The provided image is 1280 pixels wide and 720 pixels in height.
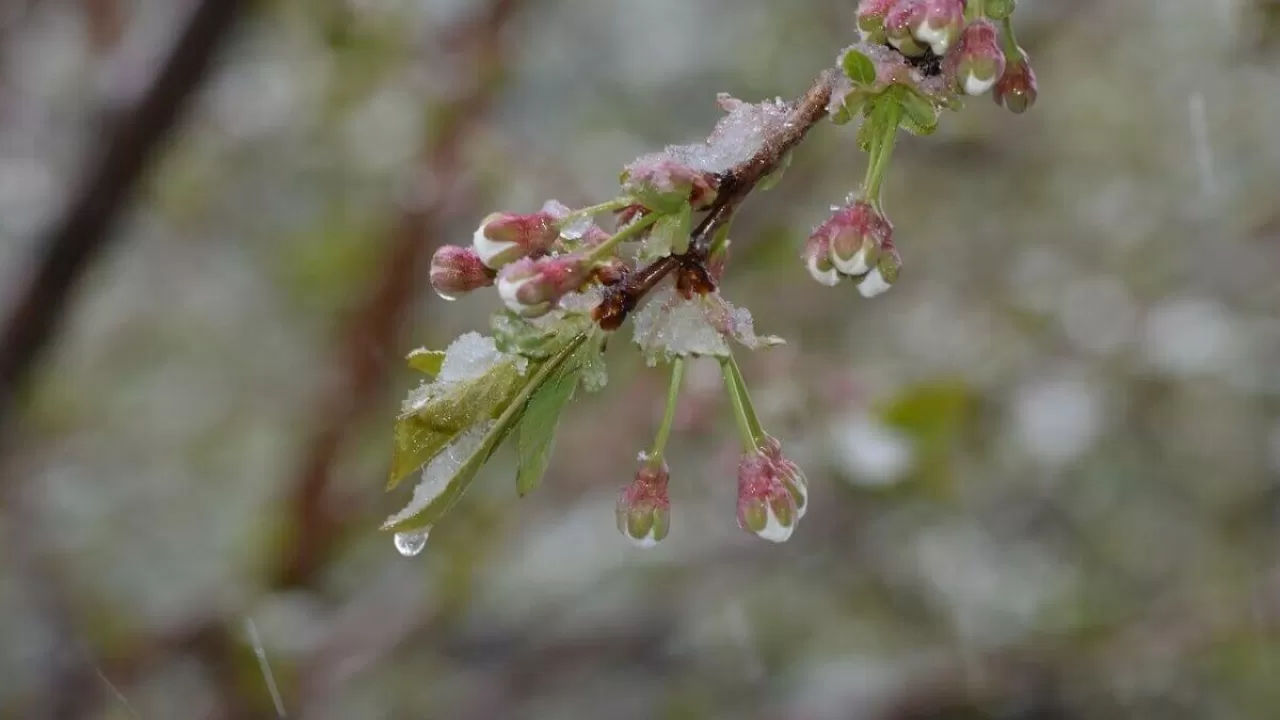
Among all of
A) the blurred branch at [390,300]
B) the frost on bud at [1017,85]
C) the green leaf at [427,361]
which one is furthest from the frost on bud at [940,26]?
the blurred branch at [390,300]

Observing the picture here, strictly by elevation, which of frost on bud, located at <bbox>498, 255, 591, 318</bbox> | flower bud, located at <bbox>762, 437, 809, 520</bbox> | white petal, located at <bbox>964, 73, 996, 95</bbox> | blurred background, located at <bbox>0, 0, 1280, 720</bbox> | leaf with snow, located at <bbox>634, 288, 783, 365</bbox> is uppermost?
white petal, located at <bbox>964, 73, 996, 95</bbox>

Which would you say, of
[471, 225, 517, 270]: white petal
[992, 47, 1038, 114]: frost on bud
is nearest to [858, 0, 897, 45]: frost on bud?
[992, 47, 1038, 114]: frost on bud

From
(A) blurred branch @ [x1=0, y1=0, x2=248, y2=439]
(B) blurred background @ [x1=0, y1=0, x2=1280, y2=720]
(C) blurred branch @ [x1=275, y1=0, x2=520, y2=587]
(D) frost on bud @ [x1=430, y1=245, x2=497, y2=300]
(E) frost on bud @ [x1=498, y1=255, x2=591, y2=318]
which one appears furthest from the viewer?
(C) blurred branch @ [x1=275, y1=0, x2=520, y2=587]

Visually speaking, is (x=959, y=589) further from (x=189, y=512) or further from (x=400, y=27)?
(x=189, y=512)

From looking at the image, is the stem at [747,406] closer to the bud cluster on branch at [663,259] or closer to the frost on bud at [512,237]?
the bud cluster on branch at [663,259]

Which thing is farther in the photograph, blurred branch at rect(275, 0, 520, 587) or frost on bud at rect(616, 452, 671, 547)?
blurred branch at rect(275, 0, 520, 587)

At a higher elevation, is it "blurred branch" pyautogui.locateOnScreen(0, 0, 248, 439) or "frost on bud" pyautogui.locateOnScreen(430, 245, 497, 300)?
"frost on bud" pyautogui.locateOnScreen(430, 245, 497, 300)

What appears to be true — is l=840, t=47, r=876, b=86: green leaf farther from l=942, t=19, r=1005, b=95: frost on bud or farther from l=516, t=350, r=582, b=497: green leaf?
l=516, t=350, r=582, b=497: green leaf

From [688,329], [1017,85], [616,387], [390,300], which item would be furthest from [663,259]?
[616,387]
